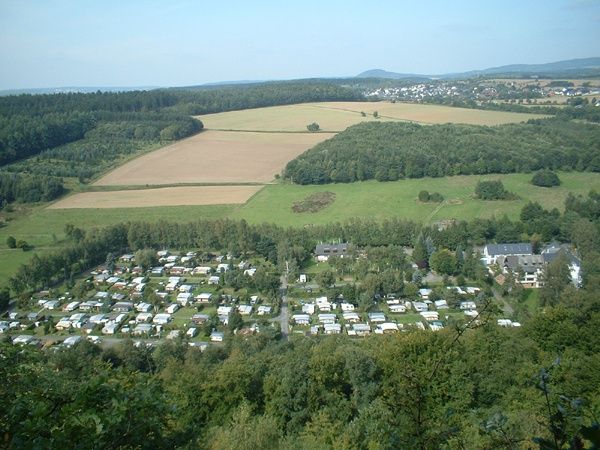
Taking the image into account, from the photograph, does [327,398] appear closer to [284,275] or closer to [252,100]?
[284,275]

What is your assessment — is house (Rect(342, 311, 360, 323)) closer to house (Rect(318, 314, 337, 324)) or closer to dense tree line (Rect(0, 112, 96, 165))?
house (Rect(318, 314, 337, 324))

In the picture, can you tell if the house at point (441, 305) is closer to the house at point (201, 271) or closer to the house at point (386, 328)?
the house at point (386, 328)

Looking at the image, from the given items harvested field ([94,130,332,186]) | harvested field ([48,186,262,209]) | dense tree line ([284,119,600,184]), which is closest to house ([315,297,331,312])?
harvested field ([48,186,262,209])

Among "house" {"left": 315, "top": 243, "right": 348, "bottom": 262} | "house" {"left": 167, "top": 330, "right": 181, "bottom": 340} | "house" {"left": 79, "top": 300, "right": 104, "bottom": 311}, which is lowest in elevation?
"house" {"left": 167, "top": 330, "right": 181, "bottom": 340}

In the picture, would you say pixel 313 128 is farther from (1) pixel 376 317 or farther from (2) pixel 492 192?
(1) pixel 376 317

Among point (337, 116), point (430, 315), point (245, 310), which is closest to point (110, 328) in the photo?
point (245, 310)
